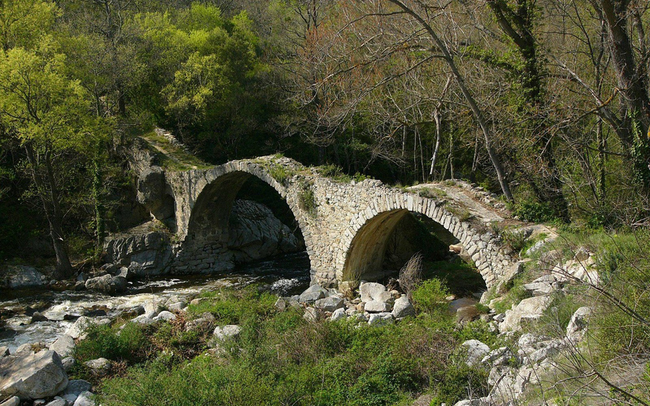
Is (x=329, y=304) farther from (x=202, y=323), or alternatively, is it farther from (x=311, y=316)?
(x=202, y=323)

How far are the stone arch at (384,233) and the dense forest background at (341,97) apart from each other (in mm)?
1320

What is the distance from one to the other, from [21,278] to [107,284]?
3024 millimetres

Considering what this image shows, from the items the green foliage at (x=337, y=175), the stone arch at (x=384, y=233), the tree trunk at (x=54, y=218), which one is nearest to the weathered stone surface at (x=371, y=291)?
the stone arch at (x=384, y=233)

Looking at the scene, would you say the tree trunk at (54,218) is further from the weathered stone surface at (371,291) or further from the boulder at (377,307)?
the boulder at (377,307)

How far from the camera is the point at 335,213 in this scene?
1409 centimetres

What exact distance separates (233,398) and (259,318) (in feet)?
13.0

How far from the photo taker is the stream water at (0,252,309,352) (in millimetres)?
12398

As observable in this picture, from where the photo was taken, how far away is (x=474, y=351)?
6.88 m

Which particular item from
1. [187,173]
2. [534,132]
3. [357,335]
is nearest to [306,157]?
[187,173]

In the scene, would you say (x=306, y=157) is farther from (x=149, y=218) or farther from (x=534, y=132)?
(x=534, y=132)

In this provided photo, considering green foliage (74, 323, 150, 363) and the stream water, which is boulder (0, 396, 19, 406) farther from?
the stream water

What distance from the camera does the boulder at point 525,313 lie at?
7.00 metres

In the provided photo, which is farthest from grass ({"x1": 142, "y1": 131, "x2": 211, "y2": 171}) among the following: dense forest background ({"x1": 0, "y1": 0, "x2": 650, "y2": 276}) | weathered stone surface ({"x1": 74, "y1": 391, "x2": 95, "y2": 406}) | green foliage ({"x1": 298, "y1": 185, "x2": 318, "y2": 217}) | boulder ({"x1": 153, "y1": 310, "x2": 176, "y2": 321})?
weathered stone surface ({"x1": 74, "y1": 391, "x2": 95, "y2": 406})

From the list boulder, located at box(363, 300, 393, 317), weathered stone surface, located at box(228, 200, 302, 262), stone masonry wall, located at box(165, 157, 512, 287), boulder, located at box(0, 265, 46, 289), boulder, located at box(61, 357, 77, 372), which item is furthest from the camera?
weathered stone surface, located at box(228, 200, 302, 262)
